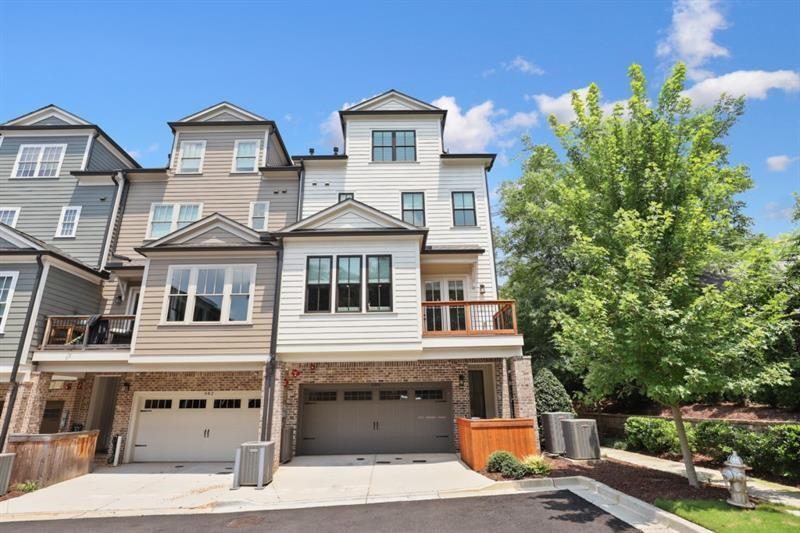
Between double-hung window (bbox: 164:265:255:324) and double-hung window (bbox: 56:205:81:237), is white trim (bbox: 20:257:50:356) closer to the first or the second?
double-hung window (bbox: 56:205:81:237)

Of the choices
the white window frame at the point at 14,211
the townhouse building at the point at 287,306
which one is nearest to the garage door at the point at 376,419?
the townhouse building at the point at 287,306

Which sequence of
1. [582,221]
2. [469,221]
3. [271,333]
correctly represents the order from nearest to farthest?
[582,221], [271,333], [469,221]

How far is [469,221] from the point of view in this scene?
1532 cm

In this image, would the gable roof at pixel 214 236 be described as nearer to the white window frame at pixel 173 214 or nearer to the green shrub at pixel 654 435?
the white window frame at pixel 173 214

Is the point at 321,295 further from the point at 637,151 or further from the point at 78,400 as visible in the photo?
the point at 78,400

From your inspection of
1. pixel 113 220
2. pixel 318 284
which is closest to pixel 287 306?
pixel 318 284

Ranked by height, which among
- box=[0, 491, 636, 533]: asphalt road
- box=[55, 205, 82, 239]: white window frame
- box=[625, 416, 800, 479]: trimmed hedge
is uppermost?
box=[55, 205, 82, 239]: white window frame

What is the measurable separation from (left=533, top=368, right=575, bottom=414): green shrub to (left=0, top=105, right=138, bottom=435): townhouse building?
50.3 feet

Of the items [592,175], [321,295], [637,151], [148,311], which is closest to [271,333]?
[321,295]

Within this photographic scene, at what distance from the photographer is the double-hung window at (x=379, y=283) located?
1188 centimetres

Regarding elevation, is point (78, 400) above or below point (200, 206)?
below

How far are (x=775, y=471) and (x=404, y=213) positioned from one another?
487 inches

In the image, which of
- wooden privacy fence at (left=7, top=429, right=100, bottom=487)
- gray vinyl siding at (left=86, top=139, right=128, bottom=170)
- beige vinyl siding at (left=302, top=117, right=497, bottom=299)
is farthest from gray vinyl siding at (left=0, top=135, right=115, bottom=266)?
beige vinyl siding at (left=302, top=117, right=497, bottom=299)

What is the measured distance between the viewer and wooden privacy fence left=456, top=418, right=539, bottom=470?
10.6 metres
